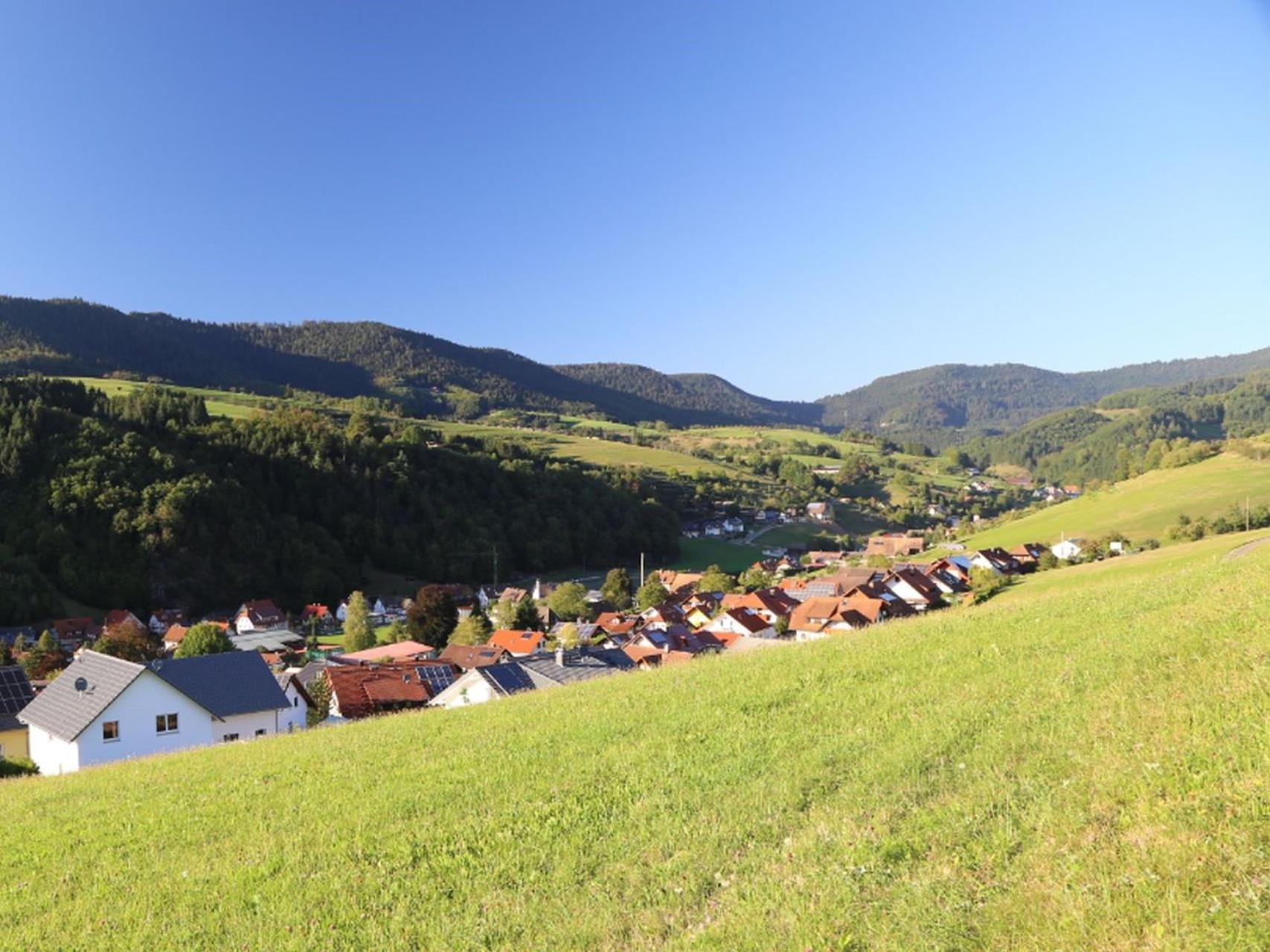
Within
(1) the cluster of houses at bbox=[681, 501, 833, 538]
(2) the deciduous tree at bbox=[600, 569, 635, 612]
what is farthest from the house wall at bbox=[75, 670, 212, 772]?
(1) the cluster of houses at bbox=[681, 501, 833, 538]

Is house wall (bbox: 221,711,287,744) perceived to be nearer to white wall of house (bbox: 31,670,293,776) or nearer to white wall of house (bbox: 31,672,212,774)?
white wall of house (bbox: 31,670,293,776)

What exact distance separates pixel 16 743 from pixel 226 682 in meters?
7.78

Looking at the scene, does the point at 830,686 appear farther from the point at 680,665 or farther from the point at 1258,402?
the point at 1258,402

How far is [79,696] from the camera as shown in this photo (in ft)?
93.8

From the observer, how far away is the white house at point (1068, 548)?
2822 inches

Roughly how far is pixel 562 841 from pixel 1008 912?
405cm

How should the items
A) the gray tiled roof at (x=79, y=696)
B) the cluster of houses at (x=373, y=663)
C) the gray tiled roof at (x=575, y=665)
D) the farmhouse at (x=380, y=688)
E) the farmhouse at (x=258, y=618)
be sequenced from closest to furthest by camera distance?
the gray tiled roof at (x=79, y=696) < the cluster of houses at (x=373, y=663) < the gray tiled roof at (x=575, y=665) < the farmhouse at (x=380, y=688) < the farmhouse at (x=258, y=618)

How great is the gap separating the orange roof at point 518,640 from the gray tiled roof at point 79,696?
25788mm

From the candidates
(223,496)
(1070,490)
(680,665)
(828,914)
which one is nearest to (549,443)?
(223,496)

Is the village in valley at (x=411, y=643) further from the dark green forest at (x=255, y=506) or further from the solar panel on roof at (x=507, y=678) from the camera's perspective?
the dark green forest at (x=255, y=506)

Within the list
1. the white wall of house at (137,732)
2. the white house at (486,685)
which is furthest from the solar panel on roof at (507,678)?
the white wall of house at (137,732)

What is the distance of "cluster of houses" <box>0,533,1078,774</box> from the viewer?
28219 millimetres

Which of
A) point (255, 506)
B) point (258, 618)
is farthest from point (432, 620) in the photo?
point (255, 506)

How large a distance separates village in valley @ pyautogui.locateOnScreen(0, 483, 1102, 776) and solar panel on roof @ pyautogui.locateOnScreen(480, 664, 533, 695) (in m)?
0.11
